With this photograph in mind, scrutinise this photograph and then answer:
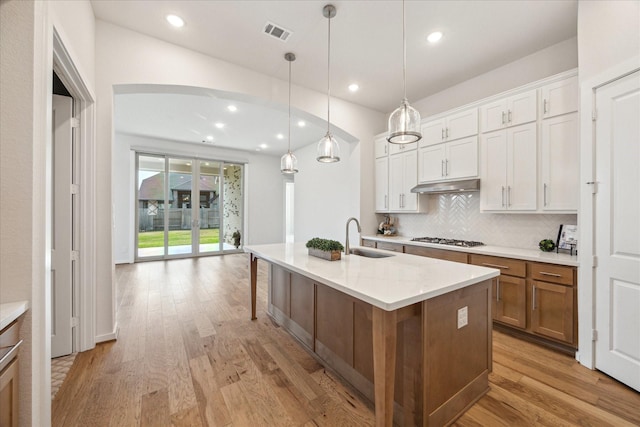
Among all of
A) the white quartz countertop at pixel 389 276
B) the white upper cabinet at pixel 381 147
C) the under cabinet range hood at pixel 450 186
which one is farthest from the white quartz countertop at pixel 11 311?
the white upper cabinet at pixel 381 147

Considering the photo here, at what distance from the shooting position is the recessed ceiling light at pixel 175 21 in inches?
97.3

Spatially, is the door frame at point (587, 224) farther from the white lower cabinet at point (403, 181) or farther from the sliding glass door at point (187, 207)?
the sliding glass door at point (187, 207)

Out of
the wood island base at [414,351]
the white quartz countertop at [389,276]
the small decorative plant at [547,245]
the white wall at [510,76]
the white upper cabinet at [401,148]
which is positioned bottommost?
the wood island base at [414,351]

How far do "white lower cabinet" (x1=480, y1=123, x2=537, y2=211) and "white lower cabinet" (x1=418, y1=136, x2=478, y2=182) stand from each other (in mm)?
116

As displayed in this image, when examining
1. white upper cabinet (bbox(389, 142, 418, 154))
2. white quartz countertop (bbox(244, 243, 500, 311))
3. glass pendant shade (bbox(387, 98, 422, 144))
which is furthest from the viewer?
white upper cabinet (bbox(389, 142, 418, 154))

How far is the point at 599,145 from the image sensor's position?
203 centimetres

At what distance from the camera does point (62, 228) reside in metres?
2.28

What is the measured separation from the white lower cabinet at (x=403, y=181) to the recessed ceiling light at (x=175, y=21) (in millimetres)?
3256

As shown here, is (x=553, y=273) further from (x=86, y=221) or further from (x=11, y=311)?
(x=86, y=221)

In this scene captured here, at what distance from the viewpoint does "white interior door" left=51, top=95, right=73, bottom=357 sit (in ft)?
7.37

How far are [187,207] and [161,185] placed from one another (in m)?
0.83

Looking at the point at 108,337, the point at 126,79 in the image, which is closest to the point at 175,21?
the point at 126,79

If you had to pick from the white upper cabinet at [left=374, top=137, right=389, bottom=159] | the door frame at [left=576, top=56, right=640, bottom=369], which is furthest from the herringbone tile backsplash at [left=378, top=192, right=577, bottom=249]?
the white upper cabinet at [left=374, top=137, right=389, bottom=159]

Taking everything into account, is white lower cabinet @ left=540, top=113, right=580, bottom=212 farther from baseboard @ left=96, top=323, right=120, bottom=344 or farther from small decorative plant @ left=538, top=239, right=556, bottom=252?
baseboard @ left=96, top=323, right=120, bottom=344
